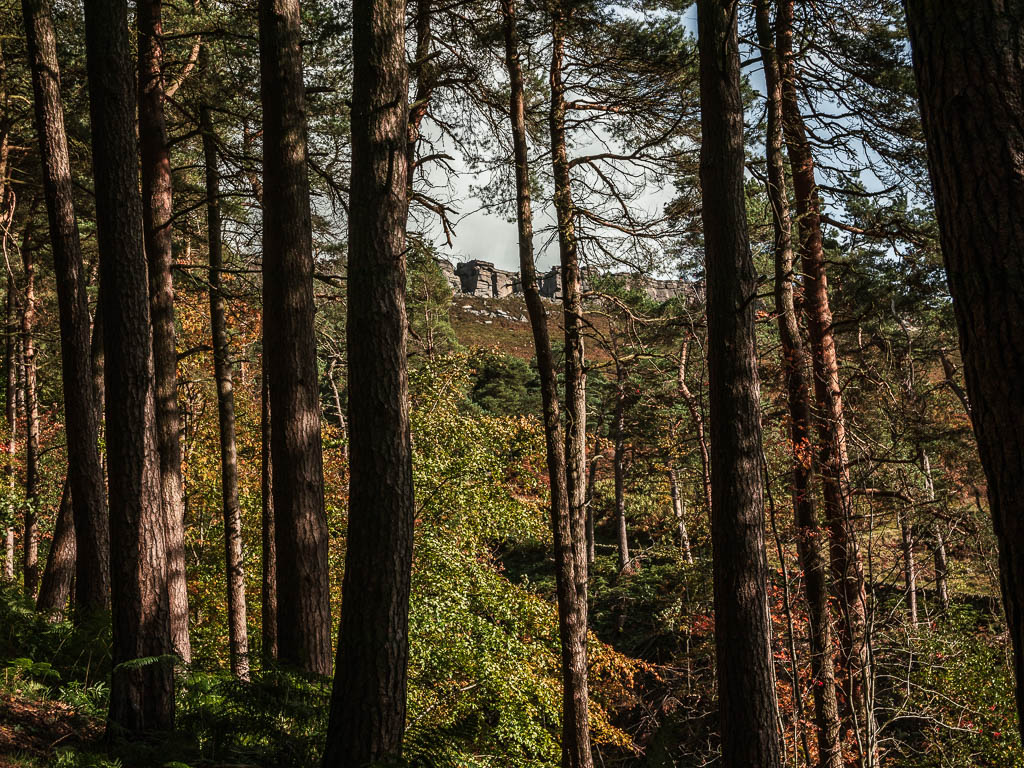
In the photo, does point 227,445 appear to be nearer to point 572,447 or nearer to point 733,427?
point 572,447

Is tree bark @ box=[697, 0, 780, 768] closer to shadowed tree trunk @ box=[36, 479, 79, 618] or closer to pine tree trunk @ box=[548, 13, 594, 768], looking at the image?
pine tree trunk @ box=[548, 13, 594, 768]

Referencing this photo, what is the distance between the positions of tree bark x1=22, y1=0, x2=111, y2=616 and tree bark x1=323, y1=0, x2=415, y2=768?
12.8 ft

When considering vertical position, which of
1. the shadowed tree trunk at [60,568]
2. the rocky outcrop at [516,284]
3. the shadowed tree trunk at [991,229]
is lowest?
the shadowed tree trunk at [60,568]

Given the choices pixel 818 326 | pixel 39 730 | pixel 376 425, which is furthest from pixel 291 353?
pixel 818 326

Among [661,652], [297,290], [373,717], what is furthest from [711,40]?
[661,652]

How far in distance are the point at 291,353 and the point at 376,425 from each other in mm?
1809

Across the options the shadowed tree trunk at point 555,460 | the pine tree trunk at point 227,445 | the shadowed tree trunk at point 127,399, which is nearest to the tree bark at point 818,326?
the shadowed tree trunk at point 555,460

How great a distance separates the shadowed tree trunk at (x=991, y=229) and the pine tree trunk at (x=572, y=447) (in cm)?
565

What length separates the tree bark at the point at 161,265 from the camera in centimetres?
752

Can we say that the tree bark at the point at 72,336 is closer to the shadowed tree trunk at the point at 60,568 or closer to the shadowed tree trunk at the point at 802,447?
the shadowed tree trunk at the point at 60,568

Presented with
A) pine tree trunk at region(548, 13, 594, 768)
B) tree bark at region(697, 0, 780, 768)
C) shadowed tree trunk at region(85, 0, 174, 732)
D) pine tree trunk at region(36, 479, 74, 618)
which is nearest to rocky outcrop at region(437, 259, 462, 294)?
pine tree trunk at region(548, 13, 594, 768)

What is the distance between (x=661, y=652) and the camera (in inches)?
713

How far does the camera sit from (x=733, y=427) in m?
4.17

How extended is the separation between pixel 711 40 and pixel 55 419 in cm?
2012
